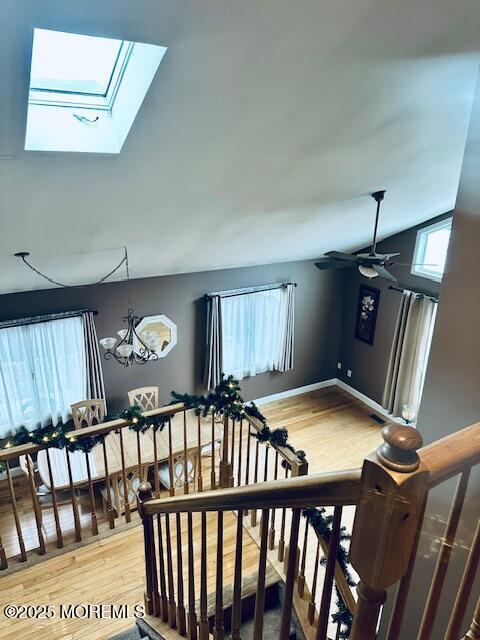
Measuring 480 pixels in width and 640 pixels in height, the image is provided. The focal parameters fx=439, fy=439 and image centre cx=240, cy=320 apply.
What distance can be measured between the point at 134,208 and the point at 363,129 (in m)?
1.72

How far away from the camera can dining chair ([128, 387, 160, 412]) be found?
6.04 m

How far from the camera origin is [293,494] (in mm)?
934

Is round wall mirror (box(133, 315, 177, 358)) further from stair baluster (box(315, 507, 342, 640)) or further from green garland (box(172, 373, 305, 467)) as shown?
stair baluster (box(315, 507, 342, 640))

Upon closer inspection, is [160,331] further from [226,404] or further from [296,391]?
[226,404]

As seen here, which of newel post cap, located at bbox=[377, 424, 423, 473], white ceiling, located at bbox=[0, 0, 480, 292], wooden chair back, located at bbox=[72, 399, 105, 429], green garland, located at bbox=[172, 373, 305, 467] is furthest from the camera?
wooden chair back, located at bbox=[72, 399, 105, 429]

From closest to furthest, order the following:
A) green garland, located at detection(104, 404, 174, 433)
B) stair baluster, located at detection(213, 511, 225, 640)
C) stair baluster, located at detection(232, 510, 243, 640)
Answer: stair baluster, located at detection(232, 510, 243, 640)
stair baluster, located at detection(213, 511, 225, 640)
green garland, located at detection(104, 404, 174, 433)

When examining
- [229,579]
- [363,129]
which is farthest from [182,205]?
[229,579]

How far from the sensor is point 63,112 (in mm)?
2400

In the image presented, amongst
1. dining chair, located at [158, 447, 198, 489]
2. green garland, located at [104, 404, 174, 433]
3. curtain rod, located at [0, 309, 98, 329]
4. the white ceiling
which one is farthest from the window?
curtain rod, located at [0, 309, 98, 329]

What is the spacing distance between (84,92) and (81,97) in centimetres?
4

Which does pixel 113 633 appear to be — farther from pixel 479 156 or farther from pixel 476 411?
pixel 479 156

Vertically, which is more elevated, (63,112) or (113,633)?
(63,112)

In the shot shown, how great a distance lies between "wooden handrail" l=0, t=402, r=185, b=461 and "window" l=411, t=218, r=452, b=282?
4.28 metres

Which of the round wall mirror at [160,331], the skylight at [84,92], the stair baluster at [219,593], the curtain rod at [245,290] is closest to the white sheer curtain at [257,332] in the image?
the curtain rod at [245,290]
